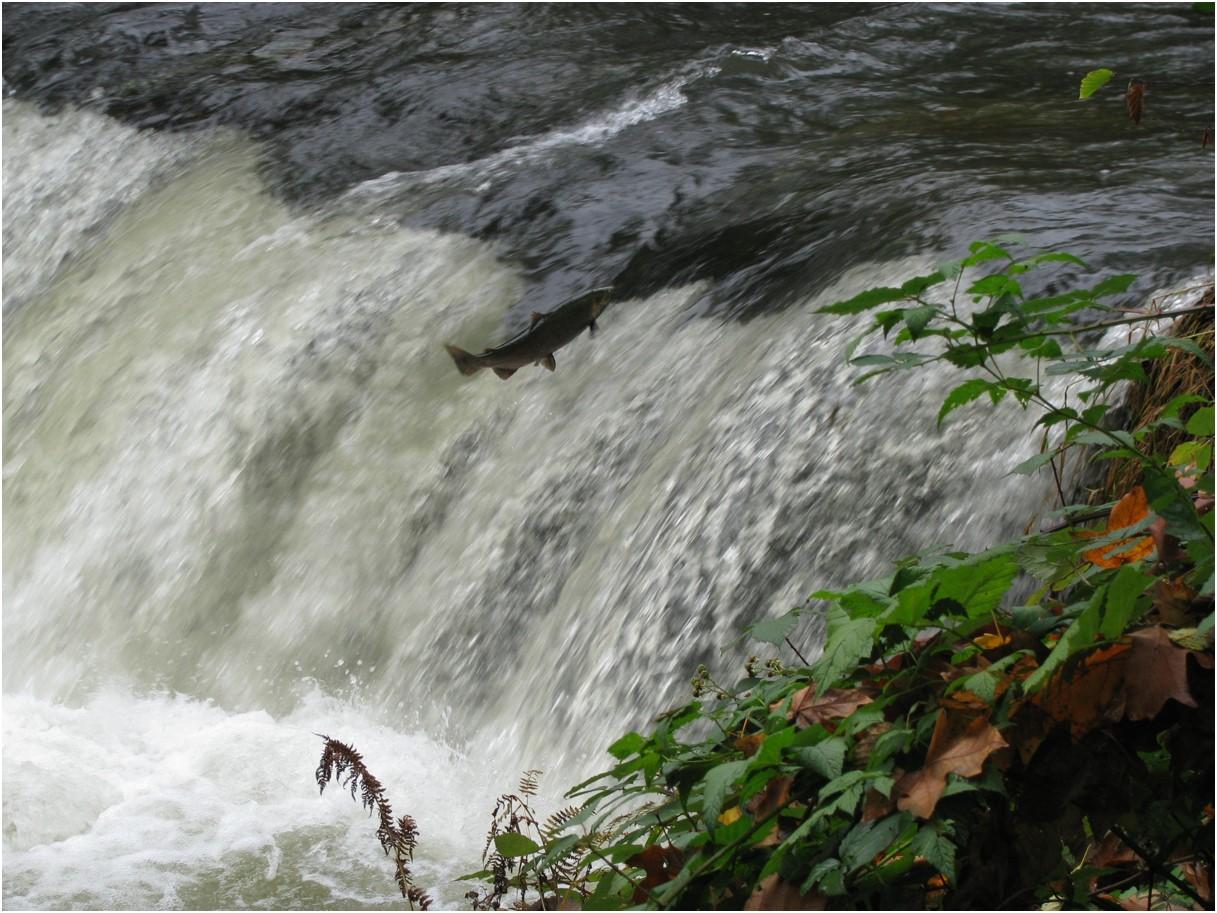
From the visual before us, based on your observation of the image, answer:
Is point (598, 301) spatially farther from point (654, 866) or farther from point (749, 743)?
point (654, 866)

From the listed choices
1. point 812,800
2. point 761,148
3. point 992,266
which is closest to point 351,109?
point 761,148

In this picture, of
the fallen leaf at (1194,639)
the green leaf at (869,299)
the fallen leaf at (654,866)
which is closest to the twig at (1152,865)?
the fallen leaf at (1194,639)

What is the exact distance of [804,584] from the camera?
3686mm

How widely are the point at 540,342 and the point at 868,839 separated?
10.7ft

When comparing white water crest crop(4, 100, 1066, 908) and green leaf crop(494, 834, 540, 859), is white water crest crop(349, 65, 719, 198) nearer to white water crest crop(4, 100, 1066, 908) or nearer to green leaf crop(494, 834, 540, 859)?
white water crest crop(4, 100, 1066, 908)

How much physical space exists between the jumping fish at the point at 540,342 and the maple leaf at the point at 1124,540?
2.84 meters

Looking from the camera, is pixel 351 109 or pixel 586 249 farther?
pixel 351 109

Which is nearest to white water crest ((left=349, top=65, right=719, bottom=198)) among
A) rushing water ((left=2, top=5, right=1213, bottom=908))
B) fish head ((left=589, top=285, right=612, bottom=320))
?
rushing water ((left=2, top=5, right=1213, bottom=908))

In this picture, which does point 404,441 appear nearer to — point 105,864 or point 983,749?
point 105,864

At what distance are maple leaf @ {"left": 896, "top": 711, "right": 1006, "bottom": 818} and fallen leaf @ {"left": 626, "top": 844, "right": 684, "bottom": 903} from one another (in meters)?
0.37

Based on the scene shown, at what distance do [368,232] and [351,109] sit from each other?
188cm

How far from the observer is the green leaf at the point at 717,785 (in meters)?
1.93

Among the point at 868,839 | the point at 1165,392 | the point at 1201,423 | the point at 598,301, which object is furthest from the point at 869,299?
the point at 598,301

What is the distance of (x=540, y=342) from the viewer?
16.3 ft
